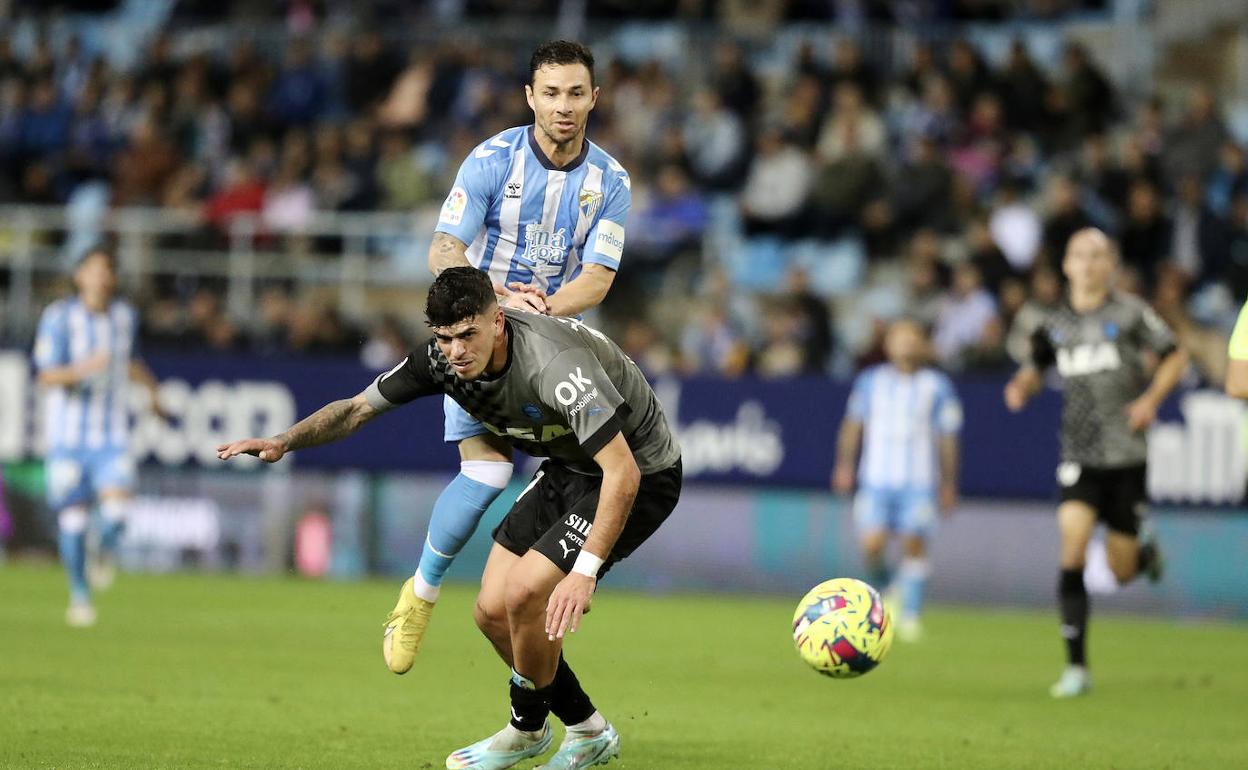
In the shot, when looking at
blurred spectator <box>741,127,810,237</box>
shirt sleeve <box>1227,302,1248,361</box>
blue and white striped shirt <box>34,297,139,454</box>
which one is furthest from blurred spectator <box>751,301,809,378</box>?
shirt sleeve <box>1227,302,1248,361</box>

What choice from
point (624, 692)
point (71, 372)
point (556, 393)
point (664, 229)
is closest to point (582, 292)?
point (556, 393)

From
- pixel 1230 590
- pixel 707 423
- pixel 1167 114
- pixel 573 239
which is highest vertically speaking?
pixel 1167 114

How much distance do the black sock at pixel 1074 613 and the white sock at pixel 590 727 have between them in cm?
437

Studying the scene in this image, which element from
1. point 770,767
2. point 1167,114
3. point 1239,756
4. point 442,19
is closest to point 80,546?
point 770,767

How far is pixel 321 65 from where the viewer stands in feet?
75.3

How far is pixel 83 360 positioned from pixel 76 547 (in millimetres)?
1417

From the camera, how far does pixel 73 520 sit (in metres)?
14.3

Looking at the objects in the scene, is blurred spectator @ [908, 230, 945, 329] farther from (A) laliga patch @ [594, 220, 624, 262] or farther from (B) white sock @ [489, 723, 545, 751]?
(B) white sock @ [489, 723, 545, 751]

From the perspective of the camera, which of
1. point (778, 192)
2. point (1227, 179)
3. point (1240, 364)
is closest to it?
point (1240, 364)

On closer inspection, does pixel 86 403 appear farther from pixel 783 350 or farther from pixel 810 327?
pixel 810 327

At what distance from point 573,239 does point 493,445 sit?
0.99 meters

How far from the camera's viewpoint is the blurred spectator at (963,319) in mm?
17906

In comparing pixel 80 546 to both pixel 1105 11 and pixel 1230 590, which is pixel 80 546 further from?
pixel 1105 11

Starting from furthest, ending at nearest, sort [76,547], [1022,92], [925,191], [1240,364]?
[1022,92] → [925,191] → [76,547] → [1240,364]
